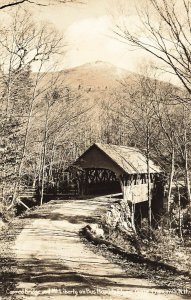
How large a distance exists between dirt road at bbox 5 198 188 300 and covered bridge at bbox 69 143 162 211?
35.3 feet

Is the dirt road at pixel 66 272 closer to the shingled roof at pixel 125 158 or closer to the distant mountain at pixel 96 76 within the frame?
the shingled roof at pixel 125 158

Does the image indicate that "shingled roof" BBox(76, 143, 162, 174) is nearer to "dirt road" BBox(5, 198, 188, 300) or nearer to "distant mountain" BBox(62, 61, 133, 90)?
"dirt road" BBox(5, 198, 188, 300)

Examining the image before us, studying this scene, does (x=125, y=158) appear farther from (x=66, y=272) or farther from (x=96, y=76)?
(x=96, y=76)

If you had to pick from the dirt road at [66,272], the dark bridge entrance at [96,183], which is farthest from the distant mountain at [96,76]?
the dirt road at [66,272]

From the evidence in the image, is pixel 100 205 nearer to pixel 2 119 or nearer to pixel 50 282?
pixel 2 119

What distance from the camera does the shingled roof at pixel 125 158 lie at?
2684cm

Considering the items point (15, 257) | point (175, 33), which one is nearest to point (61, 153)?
point (15, 257)

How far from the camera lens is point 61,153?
5359 cm

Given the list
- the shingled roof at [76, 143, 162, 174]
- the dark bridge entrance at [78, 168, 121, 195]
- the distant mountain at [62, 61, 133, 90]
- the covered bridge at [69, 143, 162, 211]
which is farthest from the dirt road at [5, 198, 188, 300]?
the distant mountain at [62, 61, 133, 90]

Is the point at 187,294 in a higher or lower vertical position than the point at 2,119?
lower

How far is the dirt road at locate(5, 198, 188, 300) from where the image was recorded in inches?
314

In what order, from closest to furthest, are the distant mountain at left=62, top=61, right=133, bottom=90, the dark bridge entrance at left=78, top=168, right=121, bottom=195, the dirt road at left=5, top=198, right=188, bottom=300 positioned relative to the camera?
the dirt road at left=5, top=198, right=188, bottom=300 < the dark bridge entrance at left=78, top=168, right=121, bottom=195 < the distant mountain at left=62, top=61, right=133, bottom=90

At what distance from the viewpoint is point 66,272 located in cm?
957

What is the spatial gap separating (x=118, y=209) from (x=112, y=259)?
11678 mm
